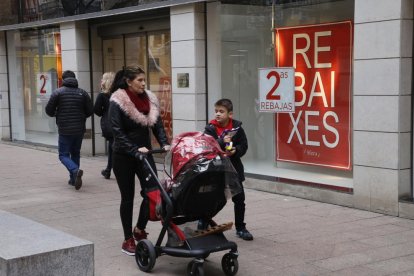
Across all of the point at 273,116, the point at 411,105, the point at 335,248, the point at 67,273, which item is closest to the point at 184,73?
the point at 273,116

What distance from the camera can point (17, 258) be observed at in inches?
173

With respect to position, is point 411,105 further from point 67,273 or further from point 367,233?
point 67,273

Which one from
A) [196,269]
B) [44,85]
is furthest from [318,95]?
[44,85]

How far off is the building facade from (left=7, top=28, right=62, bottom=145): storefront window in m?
0.12

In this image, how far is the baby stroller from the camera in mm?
5180

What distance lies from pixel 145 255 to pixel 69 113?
Result: 4.73 meters

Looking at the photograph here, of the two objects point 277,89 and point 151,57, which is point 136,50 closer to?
point 151,57

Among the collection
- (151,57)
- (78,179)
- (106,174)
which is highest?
(151,57)

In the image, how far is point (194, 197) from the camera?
17.2 feet

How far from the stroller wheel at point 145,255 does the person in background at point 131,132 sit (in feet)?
1.28

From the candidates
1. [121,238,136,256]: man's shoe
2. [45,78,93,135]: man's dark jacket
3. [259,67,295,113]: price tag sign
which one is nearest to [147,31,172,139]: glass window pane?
[45,78,93,135]: man's dark jacket

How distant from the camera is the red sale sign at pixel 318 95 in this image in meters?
8.52

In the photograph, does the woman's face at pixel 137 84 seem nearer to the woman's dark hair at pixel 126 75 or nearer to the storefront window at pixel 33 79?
the woman's dark hair at pixel 126 75

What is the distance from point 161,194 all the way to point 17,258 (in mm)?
1426
